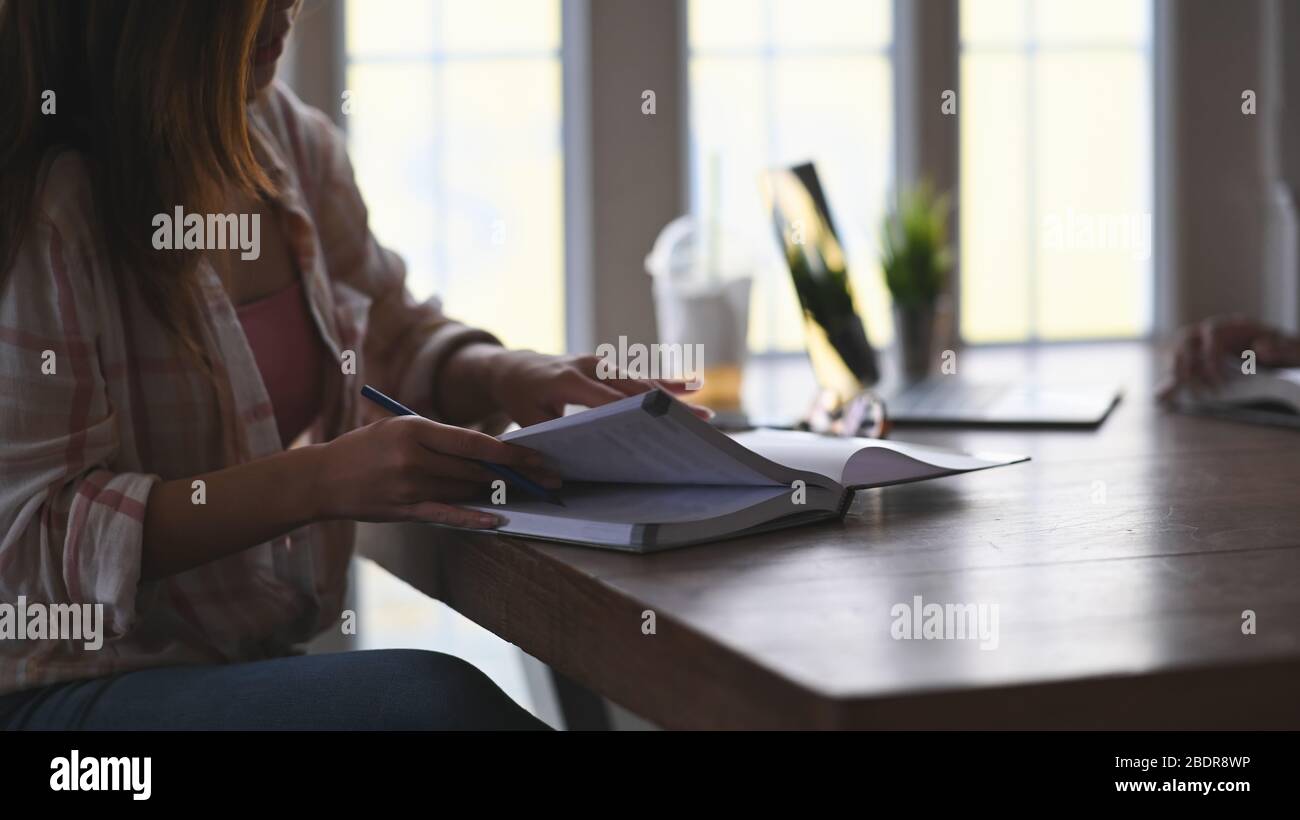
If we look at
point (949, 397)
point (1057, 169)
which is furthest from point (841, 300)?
point (1057, 169)

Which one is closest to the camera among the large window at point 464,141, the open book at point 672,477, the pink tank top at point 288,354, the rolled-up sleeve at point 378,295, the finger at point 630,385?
the open book at point 672,477

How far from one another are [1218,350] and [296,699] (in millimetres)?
1091

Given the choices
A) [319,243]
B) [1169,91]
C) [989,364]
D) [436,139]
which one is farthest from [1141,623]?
[1169,91]

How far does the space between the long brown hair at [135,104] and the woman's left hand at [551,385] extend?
0.89ft

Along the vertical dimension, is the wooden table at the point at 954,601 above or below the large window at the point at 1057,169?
below

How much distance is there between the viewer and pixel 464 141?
4.60 meters

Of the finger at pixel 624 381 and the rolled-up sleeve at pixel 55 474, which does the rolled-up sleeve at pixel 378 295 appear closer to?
the finger at pixel 624 381

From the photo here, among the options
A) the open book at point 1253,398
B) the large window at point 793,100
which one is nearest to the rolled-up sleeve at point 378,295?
the open book at point 1253,398

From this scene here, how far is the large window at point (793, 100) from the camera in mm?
4645

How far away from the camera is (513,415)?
1110 millimetres

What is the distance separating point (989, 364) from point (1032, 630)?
85.7 inches

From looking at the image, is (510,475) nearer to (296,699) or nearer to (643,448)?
(643,448)
